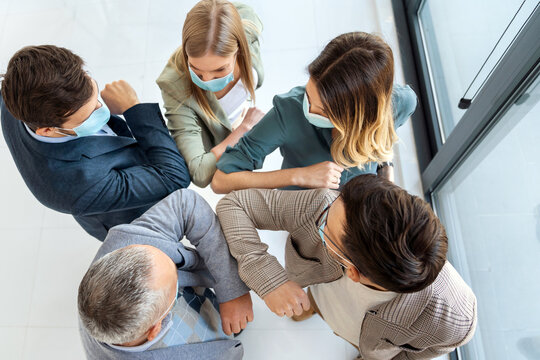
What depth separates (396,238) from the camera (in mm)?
845

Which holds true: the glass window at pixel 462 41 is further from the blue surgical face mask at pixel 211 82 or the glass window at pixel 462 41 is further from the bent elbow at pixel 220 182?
the bent elbow at pixel 220 182

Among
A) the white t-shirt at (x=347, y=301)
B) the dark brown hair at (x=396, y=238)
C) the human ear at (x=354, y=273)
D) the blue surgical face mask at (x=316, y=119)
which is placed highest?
the dark brown hair at (x=396, y=238)

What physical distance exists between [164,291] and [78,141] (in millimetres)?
648

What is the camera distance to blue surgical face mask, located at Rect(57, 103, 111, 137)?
4.20 feet

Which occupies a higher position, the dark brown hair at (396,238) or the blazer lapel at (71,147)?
the dark brown hair at (396,238)

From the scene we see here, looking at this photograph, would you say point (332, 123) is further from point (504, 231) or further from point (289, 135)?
point (504, 231)

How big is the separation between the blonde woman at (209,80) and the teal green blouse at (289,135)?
0.54 feet

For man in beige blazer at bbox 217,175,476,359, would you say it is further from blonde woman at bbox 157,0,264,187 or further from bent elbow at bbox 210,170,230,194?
blonde woman at bbox 157,0,264,187

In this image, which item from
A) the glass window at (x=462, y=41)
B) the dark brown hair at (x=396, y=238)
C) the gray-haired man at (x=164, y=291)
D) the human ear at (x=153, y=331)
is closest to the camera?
the dark brown hair at (x=396, y=238)

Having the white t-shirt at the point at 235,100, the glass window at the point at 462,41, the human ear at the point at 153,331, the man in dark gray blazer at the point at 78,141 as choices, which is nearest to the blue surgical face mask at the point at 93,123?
the man in dark gray blazer at the point at 78,141

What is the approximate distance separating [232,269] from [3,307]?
1.83 meters

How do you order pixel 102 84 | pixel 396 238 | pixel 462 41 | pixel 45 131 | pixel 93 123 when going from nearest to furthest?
1. pixel 396 238
2. pixel 45 131
3. pixel 93 123
4. pixel 462 41
5. pixel 102 84

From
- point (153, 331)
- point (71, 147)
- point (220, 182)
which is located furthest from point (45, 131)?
point (153, 331)

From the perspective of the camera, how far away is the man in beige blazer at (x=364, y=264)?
33.9 inches
